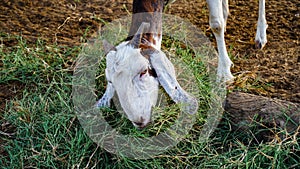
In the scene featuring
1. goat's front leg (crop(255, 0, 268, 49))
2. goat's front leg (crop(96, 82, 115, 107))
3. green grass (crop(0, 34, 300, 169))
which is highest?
goat's front leg (crop(255, 0, 268, 49))

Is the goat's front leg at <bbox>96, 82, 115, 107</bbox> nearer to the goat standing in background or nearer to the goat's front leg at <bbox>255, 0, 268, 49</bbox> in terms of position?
the goat standing in background

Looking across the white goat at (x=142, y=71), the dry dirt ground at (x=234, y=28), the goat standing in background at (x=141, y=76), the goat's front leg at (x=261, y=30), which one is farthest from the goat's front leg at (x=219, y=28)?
the goat standing in background at (x=141, y=76)

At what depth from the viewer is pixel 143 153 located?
306cm

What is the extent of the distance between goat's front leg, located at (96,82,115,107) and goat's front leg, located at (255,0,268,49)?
177 centimetres

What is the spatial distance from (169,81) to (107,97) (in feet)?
1.42

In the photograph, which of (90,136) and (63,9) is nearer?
(90,136)

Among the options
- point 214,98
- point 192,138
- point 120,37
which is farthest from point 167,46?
point 192,138

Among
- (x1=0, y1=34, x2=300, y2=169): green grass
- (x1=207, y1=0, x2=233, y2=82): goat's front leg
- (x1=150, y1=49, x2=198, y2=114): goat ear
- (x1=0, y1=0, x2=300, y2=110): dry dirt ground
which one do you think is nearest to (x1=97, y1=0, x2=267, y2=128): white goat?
(x1=150, y1=49, x2=198, y2=114): goat ear

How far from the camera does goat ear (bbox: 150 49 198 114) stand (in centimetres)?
306

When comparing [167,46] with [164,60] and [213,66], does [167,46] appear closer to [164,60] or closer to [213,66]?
[213,66]

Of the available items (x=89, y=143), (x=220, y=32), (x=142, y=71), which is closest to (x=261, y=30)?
(x=220, y=32)

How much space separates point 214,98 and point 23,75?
146 cm

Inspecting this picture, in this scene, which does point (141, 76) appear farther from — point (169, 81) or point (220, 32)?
point (220, 32)

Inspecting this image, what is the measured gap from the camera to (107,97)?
129 inches
